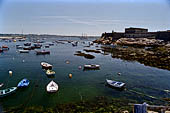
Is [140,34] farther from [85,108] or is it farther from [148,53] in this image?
[85,108]

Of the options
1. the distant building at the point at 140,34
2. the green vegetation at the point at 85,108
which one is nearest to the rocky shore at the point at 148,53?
the distant building at the point at 140,34

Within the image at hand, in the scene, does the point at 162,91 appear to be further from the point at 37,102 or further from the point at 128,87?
the point at 37,102

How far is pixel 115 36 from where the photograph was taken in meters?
115

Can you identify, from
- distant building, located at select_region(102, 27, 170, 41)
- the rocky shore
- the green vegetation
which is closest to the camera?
the green vegetation

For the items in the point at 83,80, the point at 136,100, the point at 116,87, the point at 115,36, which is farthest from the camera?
the point at 115,36

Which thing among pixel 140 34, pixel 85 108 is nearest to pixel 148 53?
pixel 85 108

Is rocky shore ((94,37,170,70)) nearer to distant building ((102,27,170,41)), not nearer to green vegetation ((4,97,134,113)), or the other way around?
distant building ((102,27,170,41))

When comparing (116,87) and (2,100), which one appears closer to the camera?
(2,100)

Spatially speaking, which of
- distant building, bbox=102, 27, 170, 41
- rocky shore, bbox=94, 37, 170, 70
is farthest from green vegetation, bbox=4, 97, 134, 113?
distant building, bbox=102, 27, 170, 41

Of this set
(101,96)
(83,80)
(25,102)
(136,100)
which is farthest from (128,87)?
(25,102)

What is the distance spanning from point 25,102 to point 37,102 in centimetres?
153

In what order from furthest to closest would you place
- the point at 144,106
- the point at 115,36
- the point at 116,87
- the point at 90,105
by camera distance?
the point at 115,36
the point at 116,87
the point at 90,105
the point at 144,106

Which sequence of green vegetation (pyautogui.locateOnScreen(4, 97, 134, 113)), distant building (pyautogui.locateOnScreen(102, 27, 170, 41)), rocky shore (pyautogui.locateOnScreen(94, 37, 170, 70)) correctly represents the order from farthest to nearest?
distant building (pyautogui.locateOnScreen(102, 27, 170, 41)) < rocky shore (pyautogui.locateOnScreen(94, 37, 170, 70)) < green vegetation (pyautogui.locateOnScreen(4, 97, 134, 113))

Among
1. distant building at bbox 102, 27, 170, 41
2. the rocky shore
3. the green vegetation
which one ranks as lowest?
the green vegetation
